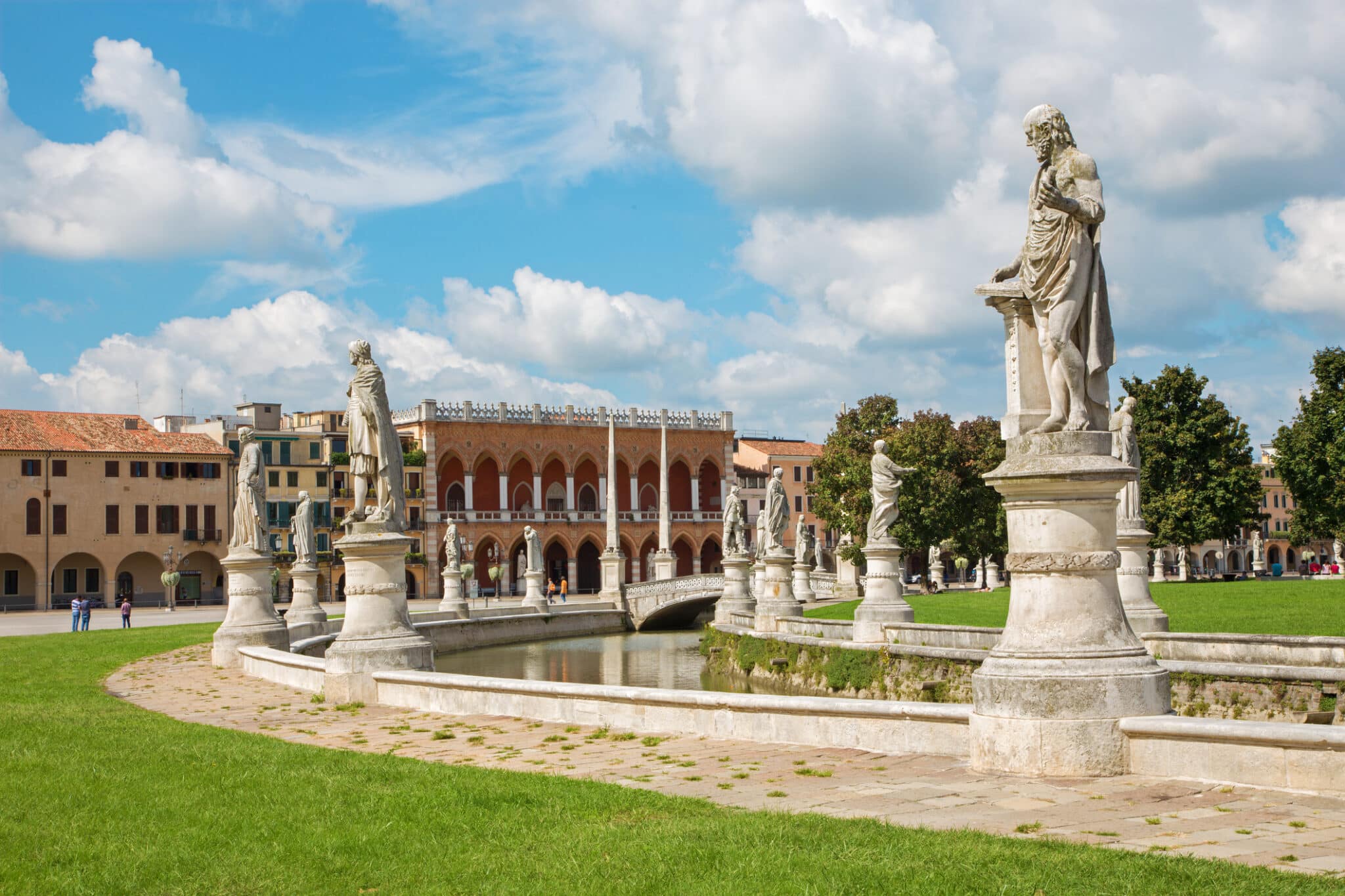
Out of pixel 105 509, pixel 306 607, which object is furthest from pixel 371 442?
pixel 105 509

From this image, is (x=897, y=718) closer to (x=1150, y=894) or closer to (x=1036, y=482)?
(x=1036, y=482)

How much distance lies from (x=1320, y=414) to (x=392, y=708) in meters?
44.7

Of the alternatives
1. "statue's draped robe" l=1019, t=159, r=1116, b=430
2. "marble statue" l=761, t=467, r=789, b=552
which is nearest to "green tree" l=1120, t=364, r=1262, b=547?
"marble statue" l=761, t=467, r=789, b=552

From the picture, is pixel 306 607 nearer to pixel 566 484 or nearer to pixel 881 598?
pixel 881 598

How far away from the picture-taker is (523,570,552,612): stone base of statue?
148 ft

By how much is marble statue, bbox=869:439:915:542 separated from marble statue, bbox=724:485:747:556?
427 inches

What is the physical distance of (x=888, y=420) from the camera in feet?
208

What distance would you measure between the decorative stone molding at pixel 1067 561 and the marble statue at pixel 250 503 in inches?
603

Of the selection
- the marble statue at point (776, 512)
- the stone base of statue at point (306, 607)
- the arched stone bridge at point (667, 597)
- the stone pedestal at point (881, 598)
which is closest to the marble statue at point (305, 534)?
the stone base of statue at point (306, 607)

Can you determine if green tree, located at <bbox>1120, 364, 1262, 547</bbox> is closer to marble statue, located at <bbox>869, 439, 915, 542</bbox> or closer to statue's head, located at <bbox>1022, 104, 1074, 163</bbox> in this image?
marble statue, located at <bbox>869, 439, 915, 542</bbox>

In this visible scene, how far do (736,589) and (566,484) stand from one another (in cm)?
4607

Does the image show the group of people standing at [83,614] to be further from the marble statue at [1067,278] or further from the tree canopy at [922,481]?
the marble statue at [1067,278]

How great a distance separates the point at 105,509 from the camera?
6488 cm

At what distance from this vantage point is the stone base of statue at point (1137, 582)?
17844mm
